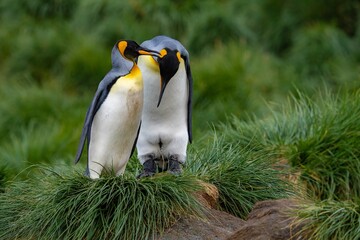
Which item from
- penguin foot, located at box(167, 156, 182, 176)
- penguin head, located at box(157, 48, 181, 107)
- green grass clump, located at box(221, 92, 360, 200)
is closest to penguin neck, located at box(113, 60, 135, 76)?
penguin head, located at box(157, 48, 181, 107)

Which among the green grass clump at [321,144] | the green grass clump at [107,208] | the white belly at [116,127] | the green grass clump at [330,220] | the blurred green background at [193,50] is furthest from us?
the blurred green background at [193,50]

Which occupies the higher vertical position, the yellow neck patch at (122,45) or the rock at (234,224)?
the yellow neck patch at (122,45)

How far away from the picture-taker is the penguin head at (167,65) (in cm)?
568

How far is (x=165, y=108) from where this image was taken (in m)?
5.88

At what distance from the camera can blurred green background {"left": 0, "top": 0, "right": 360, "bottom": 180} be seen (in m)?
11.0

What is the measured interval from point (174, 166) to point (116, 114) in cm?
64

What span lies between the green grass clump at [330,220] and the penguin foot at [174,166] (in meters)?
1.09

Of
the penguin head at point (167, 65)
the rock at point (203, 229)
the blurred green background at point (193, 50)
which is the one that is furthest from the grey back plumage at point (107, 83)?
the blurred green background at point (193, 50)

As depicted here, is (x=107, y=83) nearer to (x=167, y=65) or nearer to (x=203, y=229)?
(x=167, y=65)

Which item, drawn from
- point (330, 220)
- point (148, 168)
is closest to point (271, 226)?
point (330, 220)

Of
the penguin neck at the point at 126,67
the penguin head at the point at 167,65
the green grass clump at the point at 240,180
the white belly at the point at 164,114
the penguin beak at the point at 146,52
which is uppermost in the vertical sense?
the penguin beak at the point at 146,52

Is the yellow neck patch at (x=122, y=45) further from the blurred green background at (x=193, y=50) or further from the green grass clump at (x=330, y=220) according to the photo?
the blurred green background at (x=193, y=50)

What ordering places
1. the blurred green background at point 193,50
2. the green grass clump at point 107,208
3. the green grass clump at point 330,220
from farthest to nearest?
the blurred green background at point 193,50
the green grass clump at point 107,208
the green grass clump at point 330,220

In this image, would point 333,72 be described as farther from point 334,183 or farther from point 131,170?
point 131,170
